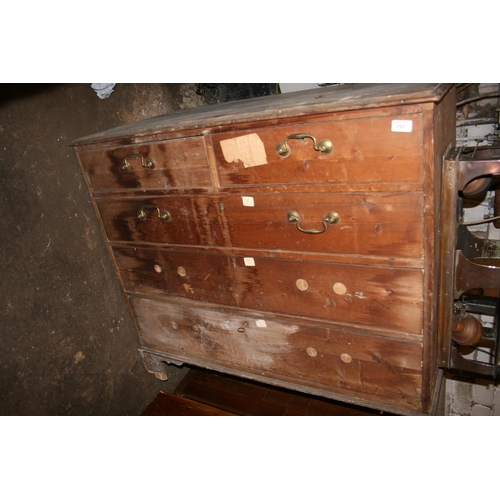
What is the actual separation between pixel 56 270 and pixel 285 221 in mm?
1220

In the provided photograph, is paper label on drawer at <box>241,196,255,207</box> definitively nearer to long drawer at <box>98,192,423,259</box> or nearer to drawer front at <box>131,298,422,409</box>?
long drawer at <box>98,192,423,259</box>

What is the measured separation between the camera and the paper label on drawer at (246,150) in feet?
4.37

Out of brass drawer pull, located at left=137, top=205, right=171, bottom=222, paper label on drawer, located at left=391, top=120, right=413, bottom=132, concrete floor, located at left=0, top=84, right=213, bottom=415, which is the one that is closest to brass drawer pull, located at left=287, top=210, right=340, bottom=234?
paper label on drawer, located at left=391, top=120, right=413, bottom=132

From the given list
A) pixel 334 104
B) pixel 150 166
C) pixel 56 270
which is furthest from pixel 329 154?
pixel 56 270

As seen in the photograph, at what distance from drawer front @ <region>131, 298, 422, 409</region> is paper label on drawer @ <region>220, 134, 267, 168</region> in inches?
30.0

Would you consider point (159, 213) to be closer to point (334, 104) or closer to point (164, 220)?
point (164, 220)

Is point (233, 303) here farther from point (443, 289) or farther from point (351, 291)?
point (443, 289)

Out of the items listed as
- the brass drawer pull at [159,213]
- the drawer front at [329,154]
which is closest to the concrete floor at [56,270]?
the brass drawer pull at [159,213]

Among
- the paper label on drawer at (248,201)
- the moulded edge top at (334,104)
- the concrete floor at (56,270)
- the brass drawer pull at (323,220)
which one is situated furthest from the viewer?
the concrete floor at (56,270)

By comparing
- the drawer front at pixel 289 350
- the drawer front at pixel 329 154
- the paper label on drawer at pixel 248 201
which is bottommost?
the drawer front at pixel 289 350

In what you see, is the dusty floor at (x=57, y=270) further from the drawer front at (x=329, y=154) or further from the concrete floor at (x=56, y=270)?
the drawer front at (x=329, y=154)

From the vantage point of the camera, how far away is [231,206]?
151 centimetres

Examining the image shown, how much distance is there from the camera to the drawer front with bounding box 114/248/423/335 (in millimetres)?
1340

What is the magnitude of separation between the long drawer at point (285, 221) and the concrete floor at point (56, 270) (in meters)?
0.28
